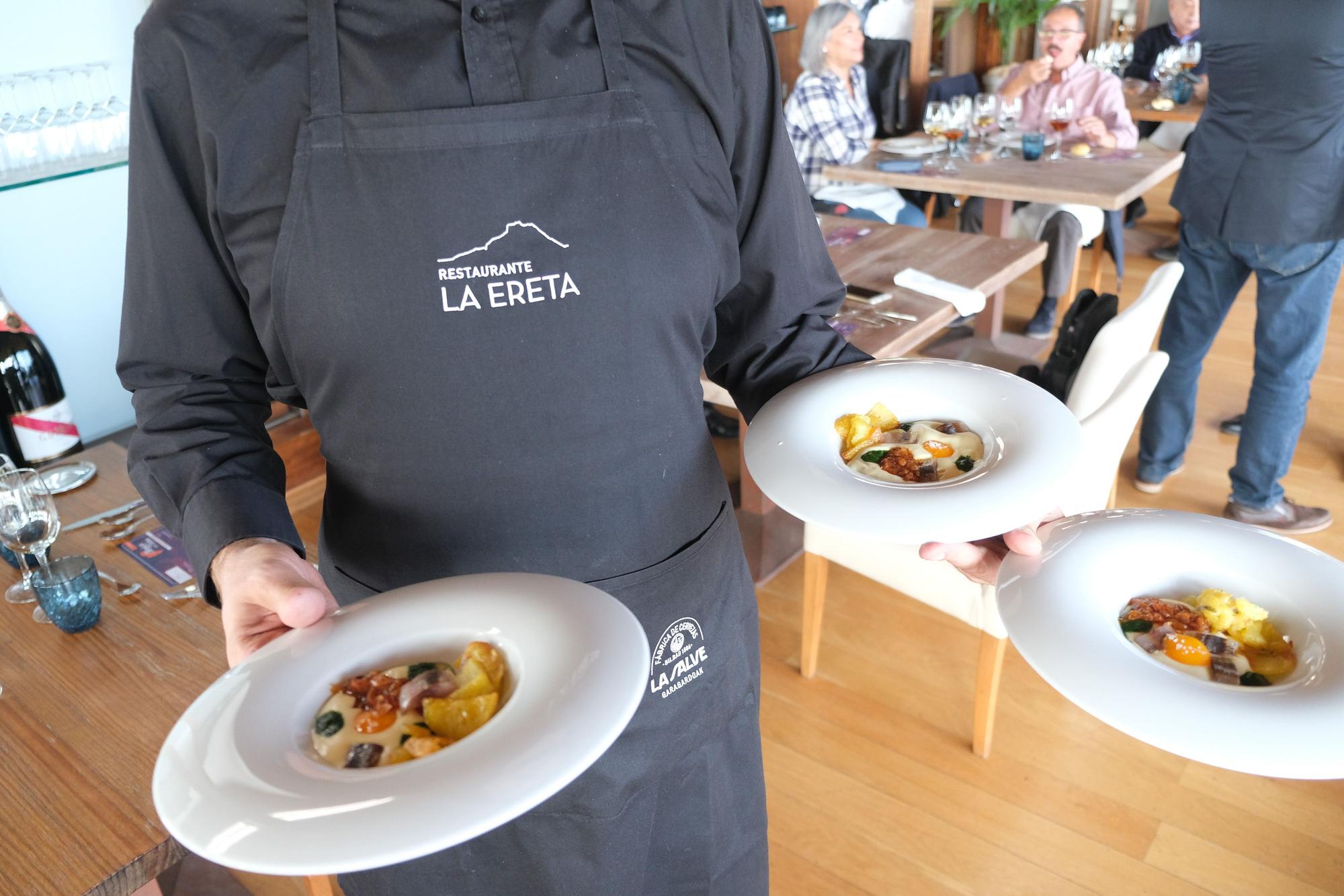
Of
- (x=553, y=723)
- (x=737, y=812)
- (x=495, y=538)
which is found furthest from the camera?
(x=737, y=812)

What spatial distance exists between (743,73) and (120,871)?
3.20 ft

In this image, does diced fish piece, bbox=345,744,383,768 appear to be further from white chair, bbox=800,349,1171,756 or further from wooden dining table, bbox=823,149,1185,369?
wooden dining table, bbox=823,149,1185,369

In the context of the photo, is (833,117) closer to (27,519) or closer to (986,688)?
(986,688)

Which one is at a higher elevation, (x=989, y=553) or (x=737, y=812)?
(x=989, y=553)

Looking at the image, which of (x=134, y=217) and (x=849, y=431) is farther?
(x=849, y=431)

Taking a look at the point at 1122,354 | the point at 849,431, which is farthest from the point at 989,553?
the point at 1122,354

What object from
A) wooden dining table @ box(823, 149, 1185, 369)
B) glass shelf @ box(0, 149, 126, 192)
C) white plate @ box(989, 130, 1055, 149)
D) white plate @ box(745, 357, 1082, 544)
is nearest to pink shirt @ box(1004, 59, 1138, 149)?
white plate @ box(989, 130, 1055, 149)

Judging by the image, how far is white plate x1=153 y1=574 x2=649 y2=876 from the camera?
21.9 inches

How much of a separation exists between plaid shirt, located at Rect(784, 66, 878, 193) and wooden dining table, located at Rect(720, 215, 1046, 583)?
906 millimetres

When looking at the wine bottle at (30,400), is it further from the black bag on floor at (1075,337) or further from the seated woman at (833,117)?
the seated woman at (833,117)

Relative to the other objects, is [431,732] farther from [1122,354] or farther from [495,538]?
[1122,354]

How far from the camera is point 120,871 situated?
949 mm

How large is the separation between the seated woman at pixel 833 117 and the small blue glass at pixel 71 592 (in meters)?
2.99

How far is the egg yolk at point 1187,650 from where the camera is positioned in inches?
30.5
